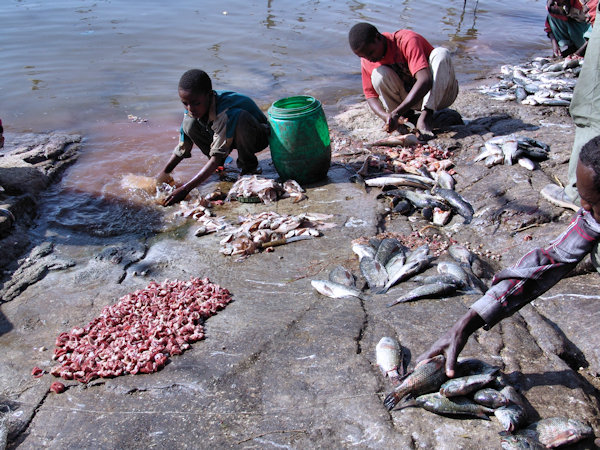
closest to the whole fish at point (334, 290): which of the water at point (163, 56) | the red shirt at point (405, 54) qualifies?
the water at point (163, 56)

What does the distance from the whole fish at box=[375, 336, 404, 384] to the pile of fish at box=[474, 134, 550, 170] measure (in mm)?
3575

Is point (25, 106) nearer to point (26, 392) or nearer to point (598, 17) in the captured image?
point (26, 392)

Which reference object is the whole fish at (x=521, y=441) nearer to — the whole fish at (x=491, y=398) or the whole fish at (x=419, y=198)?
the whole fish at (x=491, y=398)

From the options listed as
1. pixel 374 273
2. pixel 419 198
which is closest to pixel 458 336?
pixel 374 273

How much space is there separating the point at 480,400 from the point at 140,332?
2499 millimetres

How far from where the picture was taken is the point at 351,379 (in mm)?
3203

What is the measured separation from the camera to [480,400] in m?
2.84

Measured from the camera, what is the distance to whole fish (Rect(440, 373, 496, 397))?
9.39ft

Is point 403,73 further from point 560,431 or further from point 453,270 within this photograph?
point 560,431

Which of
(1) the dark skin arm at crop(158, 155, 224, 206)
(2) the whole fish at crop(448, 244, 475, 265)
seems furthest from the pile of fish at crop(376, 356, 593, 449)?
(1) the dark skin arm at crop(158, 155, 224, 206)

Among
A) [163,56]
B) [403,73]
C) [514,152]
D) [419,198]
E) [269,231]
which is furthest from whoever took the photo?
[163,56]

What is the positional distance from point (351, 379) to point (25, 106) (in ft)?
31.5

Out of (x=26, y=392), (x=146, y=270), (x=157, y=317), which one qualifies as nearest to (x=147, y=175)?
(x=146, y=270)

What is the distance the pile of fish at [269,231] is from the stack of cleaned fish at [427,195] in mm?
854
